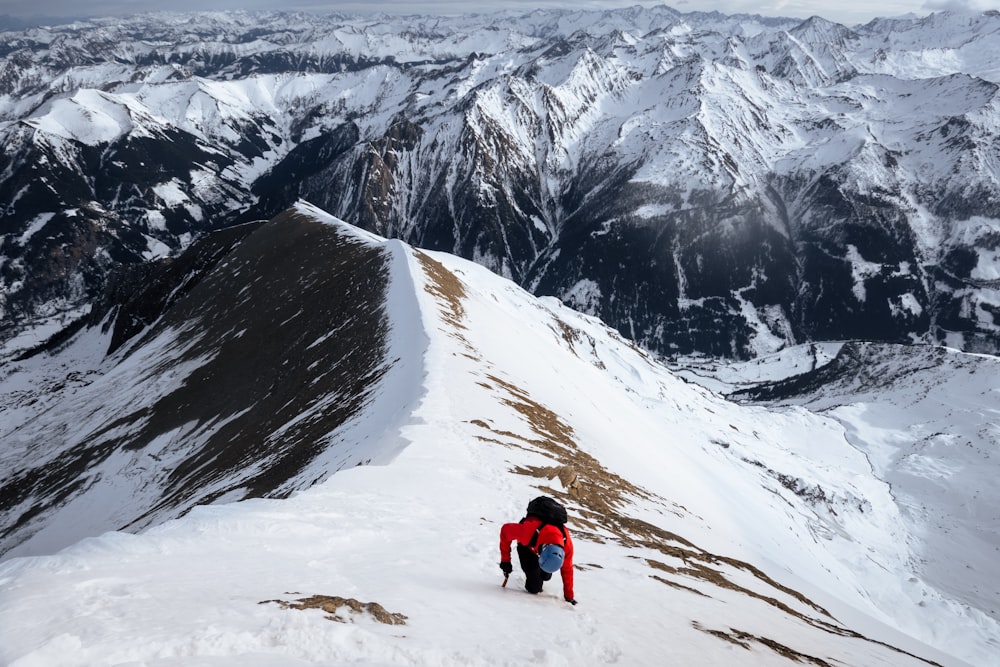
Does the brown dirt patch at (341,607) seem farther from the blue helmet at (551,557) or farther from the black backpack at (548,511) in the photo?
the black backpack at (548,511)

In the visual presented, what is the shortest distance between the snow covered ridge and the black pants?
422 mm

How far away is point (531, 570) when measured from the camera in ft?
35.9

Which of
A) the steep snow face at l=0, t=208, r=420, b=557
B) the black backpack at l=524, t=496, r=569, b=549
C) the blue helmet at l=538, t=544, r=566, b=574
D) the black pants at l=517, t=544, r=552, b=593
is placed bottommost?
the steep snow face at l=0, t=208, r=420, b=557

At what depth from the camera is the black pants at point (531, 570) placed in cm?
1079

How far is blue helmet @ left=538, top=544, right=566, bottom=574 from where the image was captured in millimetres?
10078

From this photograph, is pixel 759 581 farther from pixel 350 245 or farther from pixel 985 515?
pixel 985 515

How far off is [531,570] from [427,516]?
5.37 meters

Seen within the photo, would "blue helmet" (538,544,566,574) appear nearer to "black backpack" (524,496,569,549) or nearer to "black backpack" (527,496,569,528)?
"black backpack" (524,496,569,549)

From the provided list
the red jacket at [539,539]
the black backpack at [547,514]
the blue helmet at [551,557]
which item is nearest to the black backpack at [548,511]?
the black backpack at [547,514]

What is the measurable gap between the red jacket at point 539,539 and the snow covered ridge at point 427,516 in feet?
2.32

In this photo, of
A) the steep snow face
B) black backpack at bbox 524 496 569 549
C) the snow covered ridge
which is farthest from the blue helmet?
the steep snow face

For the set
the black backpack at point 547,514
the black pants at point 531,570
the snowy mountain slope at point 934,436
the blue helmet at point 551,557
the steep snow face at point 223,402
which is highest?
the black backpack at point 547,514

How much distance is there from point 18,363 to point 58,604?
151m

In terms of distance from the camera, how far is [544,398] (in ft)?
129
